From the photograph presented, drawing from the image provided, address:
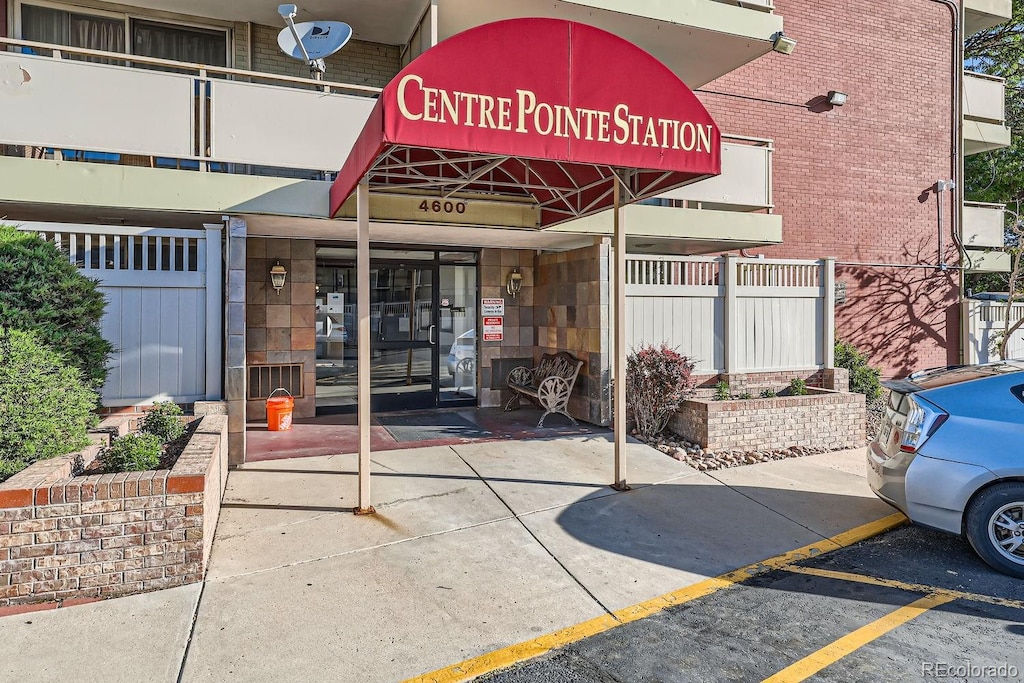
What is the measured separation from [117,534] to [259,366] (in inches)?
209

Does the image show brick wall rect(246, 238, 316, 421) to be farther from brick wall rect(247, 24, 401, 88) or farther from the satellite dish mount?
brick wall rect(247, 24, 401, 88)

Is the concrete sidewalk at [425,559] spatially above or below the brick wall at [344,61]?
below

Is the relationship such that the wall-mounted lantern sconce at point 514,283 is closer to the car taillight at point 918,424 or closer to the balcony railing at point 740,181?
the balcony railing at point 740,181

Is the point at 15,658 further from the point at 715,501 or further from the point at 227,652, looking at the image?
the point at 715,501

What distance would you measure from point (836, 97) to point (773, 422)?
28.0 feet

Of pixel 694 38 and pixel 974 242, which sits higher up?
pixel 694 38

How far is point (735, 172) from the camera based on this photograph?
9.30m

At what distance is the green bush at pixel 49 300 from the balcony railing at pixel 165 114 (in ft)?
6.94

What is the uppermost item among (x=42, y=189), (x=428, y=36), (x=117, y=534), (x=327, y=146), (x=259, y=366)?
(x=428, y=36)

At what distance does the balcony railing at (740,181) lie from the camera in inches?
357

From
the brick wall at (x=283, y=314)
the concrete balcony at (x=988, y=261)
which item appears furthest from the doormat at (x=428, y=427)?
the concrete balcony at (x=988, y=261)

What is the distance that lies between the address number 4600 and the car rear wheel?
19.6 feet

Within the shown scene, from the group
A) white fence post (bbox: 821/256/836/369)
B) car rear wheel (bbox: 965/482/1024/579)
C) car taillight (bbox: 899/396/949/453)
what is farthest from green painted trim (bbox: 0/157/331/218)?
white fence post (bbox: 821/256/836/369)

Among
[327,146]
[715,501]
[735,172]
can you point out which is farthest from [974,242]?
[327,146]
